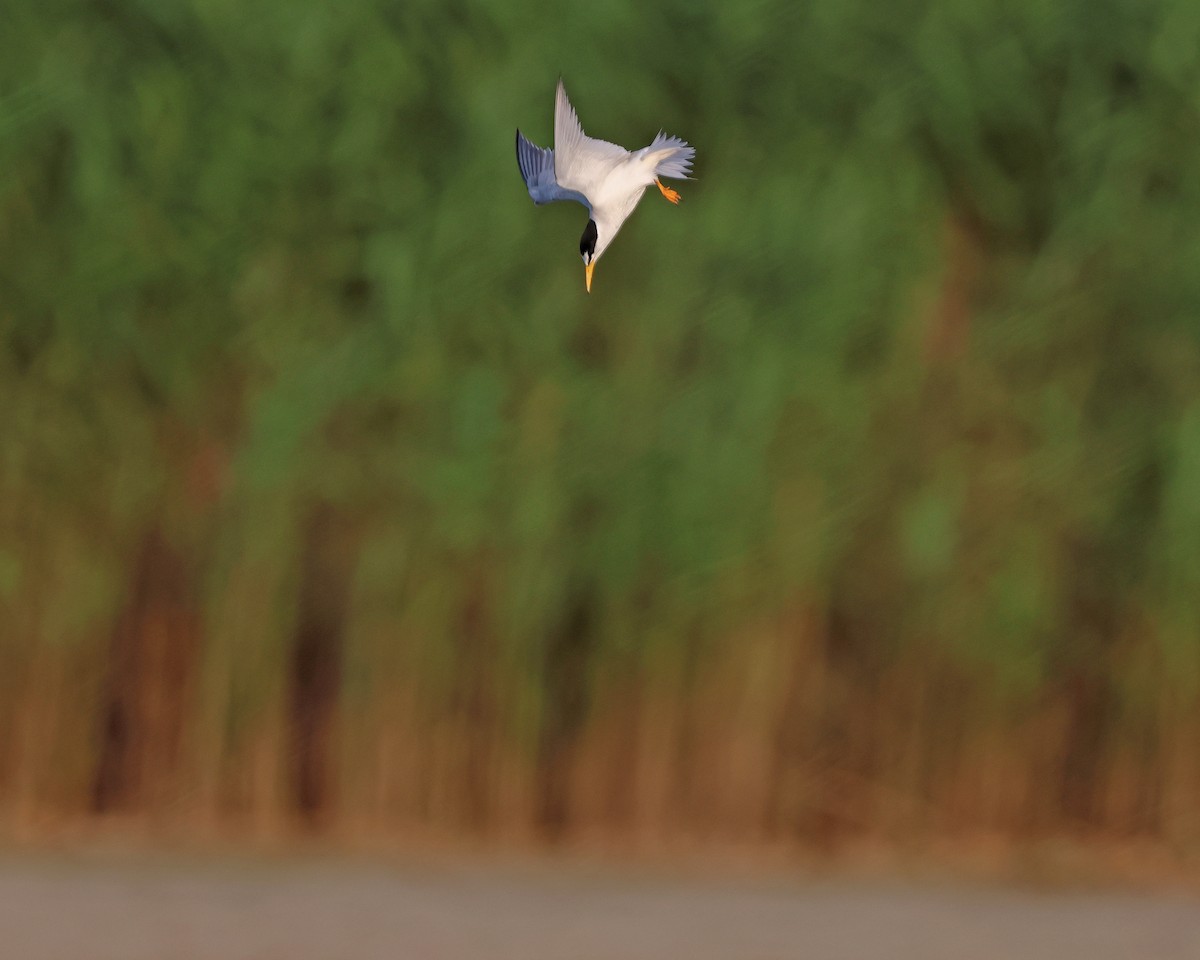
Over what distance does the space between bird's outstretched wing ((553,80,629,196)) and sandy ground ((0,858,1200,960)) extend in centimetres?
198

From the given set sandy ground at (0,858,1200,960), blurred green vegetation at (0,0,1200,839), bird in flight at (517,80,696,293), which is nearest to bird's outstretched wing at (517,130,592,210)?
bird in flight at (517,80,696,293)

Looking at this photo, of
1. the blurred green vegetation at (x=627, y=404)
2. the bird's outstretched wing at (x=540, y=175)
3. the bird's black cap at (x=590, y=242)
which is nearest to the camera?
the bird's black cap at (x=590, y=242)

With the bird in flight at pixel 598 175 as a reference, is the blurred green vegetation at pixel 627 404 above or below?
above

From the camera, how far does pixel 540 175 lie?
3078 mm

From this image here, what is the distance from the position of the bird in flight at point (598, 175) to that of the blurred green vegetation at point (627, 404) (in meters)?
2.14

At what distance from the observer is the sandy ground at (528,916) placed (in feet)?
14.9

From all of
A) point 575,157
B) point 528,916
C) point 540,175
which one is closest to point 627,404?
point 528,916

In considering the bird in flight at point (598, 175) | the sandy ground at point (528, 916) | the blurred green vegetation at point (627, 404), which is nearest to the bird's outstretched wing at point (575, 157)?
the bird in flight at point (598, 175)

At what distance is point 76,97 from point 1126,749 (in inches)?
105

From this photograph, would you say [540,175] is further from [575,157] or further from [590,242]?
[590,242]

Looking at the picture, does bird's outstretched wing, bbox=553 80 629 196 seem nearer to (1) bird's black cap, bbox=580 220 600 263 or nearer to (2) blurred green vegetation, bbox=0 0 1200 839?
(1) bird's black cap, bbox=580 220 600 263

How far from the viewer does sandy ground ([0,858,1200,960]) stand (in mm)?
4527

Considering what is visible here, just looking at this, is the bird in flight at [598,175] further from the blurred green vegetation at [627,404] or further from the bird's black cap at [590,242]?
the blurred green vegetation at [627,404]

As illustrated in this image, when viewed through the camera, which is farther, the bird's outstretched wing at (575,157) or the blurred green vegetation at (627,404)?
the blurred green vegetation at (627,404)
